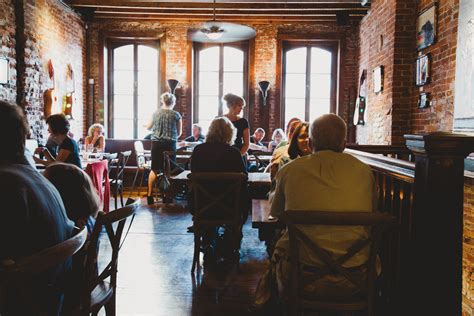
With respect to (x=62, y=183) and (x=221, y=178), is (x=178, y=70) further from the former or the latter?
(x=62, y=183)

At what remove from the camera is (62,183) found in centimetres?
219

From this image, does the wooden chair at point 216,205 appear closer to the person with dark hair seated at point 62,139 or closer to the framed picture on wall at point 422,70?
the person with dark hair seated at point 62,139

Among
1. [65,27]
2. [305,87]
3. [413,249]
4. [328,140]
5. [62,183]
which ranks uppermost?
[65,27]

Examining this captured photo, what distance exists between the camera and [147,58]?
9.81 meters

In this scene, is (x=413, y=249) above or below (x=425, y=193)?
below

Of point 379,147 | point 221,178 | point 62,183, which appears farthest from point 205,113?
point 62,183

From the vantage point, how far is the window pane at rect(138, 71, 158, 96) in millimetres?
9812

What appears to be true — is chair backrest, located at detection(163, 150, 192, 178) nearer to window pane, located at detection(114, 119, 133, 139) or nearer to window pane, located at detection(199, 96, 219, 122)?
window pane, located at detection(199, 96, 219, 122)

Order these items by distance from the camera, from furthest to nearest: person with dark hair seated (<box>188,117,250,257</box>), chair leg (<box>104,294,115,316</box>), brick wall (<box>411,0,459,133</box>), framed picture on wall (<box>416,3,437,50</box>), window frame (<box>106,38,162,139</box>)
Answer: window frame (<box>106,38,162,139</box>) → framed picture on wall (<box>416,3,437,50</box>) → brick wall (<box>411,0,459,133</box>) → person with dark hair seated (<box>188,117,250,257</box>) → chair leg (<box>104,294,115,316</box>)

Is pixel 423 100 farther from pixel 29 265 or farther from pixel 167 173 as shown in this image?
pixel 29 265

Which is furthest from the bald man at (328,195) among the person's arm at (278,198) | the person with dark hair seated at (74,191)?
the person with dark hair seated at (74,191)

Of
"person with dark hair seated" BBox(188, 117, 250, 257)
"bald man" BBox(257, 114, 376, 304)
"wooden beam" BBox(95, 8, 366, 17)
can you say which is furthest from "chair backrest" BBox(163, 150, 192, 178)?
"bald man" BBox(257, 114, 376, 304)

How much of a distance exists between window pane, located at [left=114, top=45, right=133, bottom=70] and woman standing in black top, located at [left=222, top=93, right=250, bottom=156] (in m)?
5.21

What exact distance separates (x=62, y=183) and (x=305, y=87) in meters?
8.04
